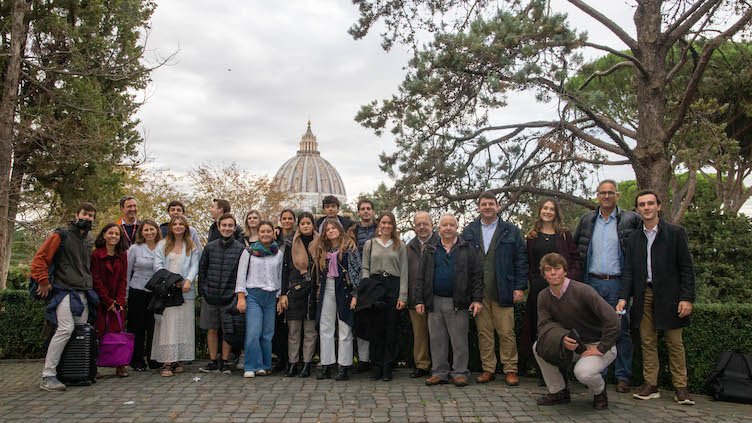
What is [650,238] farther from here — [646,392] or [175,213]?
[175,213]

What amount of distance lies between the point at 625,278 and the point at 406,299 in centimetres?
224

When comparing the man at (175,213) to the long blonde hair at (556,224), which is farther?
the man at (175,213)

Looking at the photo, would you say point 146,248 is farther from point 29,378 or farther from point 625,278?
point 625,278

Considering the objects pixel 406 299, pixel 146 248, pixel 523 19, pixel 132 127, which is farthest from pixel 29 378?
pixel 132 127

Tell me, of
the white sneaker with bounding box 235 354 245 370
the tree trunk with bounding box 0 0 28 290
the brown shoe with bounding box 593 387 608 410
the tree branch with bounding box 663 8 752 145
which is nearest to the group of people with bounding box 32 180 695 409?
the brown shoe with bounding box 593 387 608 410

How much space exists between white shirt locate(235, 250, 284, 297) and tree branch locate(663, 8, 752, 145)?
6661 mm

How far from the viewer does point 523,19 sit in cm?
809

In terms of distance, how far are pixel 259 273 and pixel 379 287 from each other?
1452 mm

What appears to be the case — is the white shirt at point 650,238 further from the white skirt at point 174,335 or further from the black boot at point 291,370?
the white skirt at point 174,335

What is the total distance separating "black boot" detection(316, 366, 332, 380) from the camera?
6.23 m

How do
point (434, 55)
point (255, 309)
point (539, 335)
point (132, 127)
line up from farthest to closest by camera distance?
point (132, 127)
point (434, 55)
point (255, 309)
point (539, 335)

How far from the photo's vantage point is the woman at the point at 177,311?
6.55 meters

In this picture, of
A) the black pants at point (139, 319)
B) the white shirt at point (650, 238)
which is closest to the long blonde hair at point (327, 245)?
the black pants at point (139, 319)

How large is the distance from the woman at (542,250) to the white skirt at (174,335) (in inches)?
152
